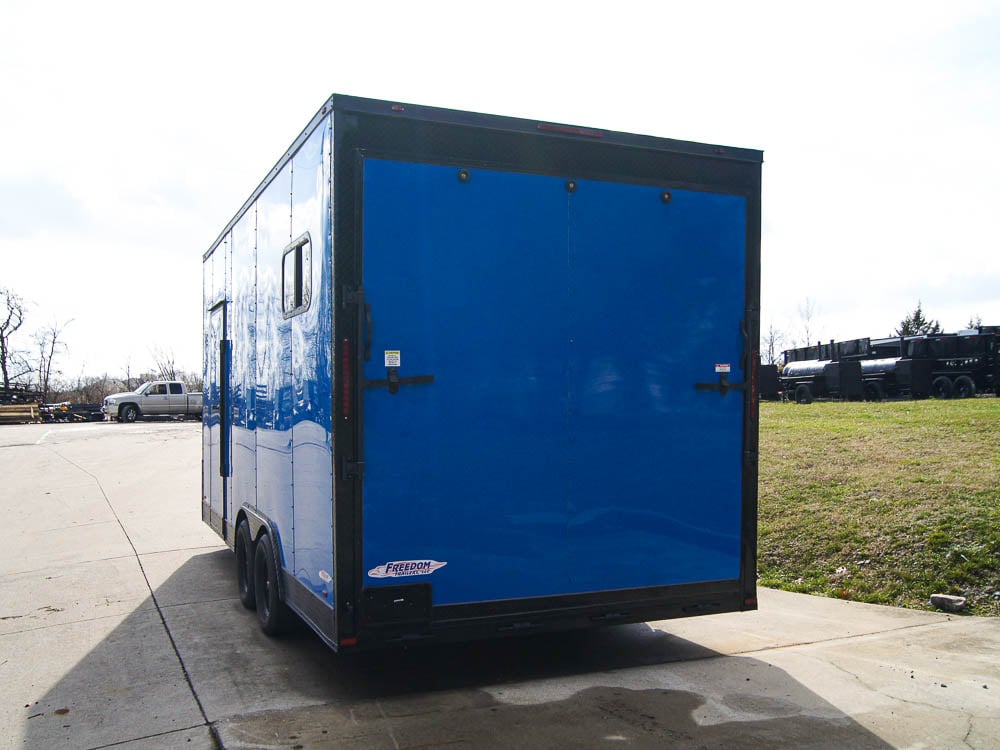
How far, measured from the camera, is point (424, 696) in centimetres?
523

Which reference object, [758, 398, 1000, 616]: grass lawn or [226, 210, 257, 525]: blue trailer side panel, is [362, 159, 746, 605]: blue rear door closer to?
[226, 210, 257, 525]: blue trailer side panel

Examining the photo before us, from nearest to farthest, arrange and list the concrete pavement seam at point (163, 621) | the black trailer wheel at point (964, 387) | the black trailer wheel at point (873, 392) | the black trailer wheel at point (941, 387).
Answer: the concrete pavement seam at point (163, 621) < the black trailer wheel at point (964, 387) < the black trailer wheel at point (941, 387) < the black trailer wheel at point (873, 392)

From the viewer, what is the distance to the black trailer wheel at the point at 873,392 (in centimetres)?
2991

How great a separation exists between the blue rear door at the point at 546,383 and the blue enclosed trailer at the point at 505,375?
0.04ft

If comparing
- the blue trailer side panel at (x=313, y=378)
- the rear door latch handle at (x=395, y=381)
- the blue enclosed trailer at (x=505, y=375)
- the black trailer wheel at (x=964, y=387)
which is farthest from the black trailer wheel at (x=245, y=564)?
the black trailer wheel at (x=964, y=387)

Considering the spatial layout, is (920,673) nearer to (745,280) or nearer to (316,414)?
(745,280)

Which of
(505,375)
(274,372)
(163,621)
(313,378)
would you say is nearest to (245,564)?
(163,621)

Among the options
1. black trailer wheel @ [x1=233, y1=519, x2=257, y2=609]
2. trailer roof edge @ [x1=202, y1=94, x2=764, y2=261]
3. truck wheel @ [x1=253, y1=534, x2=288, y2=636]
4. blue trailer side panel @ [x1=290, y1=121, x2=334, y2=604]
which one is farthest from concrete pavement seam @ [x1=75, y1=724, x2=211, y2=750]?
trailer roof edge @ [x1=202, y1=94, x2=764, y2=261]

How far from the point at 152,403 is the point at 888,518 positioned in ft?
137

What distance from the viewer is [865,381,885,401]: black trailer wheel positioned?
98.1ft

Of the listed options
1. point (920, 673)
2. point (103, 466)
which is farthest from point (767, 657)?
point (103, 466)

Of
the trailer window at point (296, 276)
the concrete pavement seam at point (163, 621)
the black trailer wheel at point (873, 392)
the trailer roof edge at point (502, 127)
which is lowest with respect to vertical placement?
Answer: the concrete pavement seam at point (163, 621)

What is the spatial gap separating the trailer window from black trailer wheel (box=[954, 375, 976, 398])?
91.1ft

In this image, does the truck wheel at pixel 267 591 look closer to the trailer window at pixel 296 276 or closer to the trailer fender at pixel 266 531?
the trailer fender at pixel 266 531
